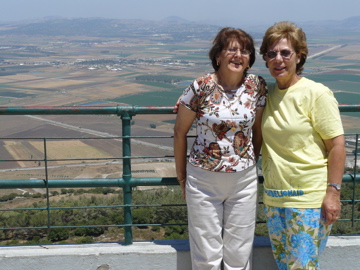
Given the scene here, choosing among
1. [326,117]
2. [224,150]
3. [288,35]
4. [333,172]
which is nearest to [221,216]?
[224,150]

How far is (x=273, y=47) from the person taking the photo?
8.23 ft

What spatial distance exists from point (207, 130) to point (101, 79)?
84.6 m

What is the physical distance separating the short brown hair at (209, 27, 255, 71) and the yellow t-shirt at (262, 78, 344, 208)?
34cm

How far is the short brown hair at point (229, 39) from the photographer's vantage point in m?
2.53

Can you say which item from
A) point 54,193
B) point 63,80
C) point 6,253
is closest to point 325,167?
point 6,253

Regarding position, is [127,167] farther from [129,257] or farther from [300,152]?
[300,152]

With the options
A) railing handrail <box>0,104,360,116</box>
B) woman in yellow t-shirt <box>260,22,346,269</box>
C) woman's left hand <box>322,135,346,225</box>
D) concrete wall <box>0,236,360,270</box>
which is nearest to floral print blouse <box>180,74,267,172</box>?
woman in yellow t-shirt <box>260,22,346,269</box>

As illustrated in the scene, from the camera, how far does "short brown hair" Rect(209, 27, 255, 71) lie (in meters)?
2.53

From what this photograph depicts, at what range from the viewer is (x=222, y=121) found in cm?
248

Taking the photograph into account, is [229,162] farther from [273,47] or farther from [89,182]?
[89,182]

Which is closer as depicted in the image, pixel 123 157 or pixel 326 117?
pixel 326 117

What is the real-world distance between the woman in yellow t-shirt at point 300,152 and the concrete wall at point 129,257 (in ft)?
2.22

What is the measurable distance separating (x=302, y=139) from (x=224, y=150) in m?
0.42

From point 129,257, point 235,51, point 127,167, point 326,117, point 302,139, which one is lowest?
point 129,257
